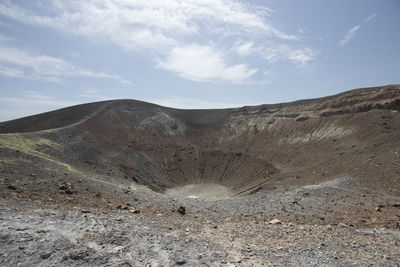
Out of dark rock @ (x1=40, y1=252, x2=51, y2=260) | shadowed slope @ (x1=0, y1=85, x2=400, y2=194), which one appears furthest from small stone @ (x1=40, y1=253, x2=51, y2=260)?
shadowed slope @ (x1=0, y1=85, x2=400, y2=194)

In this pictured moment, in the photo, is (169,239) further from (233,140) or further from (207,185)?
(233,140)

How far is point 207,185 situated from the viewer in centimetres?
3372

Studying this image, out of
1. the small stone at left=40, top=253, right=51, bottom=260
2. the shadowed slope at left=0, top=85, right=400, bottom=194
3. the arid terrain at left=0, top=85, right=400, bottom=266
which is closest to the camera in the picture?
the small stone at left=40, top=253, right=51, bottom=260

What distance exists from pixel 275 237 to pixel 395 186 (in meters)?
14.8

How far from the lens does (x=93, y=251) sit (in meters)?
7.77

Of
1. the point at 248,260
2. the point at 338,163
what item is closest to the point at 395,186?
the point at 338,163

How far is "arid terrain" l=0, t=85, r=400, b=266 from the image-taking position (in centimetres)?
805

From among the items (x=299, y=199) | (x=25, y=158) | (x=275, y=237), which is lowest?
(x=299, y=199)

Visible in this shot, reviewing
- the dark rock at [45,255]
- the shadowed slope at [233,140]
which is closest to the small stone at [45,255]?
the dark rock at [45,255]

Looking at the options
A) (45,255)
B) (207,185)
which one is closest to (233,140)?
(207,185)

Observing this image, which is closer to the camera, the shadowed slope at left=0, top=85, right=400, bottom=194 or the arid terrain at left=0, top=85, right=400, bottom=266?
the arid terrain at left=0, top=85, right=400, bottom=266

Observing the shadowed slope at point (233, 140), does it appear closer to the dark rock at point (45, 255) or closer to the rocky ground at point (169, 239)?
the rocky ground at point (169, 239)

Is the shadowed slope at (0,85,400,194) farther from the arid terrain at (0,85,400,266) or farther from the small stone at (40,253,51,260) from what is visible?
the small stone at (40,253,51,260)

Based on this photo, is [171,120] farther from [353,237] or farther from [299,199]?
[353,237]
